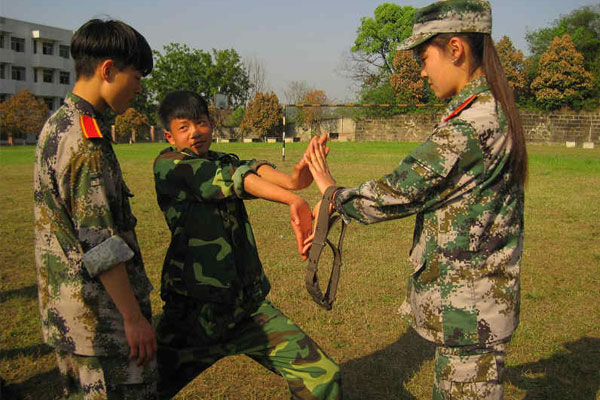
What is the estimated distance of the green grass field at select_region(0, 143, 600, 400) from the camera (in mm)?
4020

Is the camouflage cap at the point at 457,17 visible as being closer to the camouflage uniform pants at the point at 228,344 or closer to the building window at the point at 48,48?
the camouflage uniform pants at the point at 228,344

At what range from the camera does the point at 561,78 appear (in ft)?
135

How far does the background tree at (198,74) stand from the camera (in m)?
65.3

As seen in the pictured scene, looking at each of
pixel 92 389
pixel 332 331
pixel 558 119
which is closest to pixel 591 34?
pixel 558 119

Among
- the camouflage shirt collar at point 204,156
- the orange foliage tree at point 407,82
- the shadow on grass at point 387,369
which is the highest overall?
the orange foliage tree at point 407,82

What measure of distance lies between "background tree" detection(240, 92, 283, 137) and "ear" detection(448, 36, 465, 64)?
56506mm

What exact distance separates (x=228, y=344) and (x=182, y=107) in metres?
1.27

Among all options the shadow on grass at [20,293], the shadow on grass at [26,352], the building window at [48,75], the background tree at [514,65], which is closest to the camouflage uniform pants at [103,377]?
the shadow on grass at [26,352]

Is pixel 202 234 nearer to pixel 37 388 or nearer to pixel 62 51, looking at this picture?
pixel 37 388

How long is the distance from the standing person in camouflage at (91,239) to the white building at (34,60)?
6463cm

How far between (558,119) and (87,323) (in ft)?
141

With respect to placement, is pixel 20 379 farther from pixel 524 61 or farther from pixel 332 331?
pixel 524 61

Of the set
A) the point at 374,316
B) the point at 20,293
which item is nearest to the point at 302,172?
the point at 374,316

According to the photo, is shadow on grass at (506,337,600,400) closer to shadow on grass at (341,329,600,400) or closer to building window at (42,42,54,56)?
shadow on grass at (341,329,600,400)
